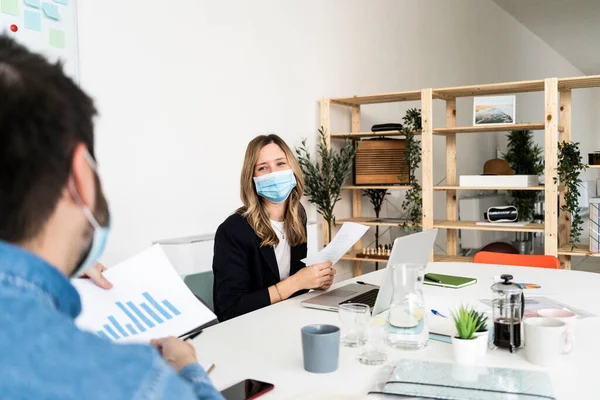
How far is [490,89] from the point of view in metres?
4.08

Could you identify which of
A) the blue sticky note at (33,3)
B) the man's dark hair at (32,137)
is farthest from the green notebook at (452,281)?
the blue sticky note at (33,3)

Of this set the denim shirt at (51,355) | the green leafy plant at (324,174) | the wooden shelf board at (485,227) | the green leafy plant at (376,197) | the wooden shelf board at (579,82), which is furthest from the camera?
the green leafy plant at (376,197)

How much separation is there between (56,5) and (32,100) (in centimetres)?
222

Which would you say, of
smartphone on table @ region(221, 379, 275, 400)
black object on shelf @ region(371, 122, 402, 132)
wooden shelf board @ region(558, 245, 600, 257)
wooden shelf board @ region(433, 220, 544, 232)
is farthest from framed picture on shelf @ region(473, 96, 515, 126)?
smartphone on table @ region(221, 379, 275, 400)

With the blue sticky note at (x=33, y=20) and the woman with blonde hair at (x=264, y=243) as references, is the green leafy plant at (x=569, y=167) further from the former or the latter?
the blue sticky note at (x=33, y=20)

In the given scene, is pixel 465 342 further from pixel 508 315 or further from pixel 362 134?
pixel 362 134

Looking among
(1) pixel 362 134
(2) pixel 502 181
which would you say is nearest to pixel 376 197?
(1) pixel 362 134

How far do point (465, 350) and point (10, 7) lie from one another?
219cm

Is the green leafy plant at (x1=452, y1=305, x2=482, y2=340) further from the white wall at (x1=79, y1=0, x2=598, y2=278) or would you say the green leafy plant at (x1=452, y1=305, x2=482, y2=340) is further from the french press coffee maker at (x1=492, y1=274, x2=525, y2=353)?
the white wall at (x1=79, y1=0, x2=598, y2=278)

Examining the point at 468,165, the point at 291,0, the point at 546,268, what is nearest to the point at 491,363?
the point at 546,268

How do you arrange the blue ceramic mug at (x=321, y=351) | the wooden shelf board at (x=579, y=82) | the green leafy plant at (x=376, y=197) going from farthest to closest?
the green leafy plant at (x=376, y=197) → the wooden shelf board at (x=579, y=82) → the blue ceramic mug at (x=321, y=351)

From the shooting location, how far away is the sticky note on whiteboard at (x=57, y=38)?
2.51 meters

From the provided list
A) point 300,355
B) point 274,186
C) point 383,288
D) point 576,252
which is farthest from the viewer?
point 576,252

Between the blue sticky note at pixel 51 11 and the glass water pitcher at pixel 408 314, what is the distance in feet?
6.37
